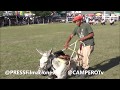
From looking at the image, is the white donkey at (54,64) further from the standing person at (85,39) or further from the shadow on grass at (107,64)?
the shadow on grass at (107,64)

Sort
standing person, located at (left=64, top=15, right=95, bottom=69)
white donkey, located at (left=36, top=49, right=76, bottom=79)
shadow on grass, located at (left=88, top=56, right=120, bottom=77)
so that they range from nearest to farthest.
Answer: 1. white donkey, located at (left=36, top=49, right=76, bottom=79)
2. standing person, located at (left=64, top=15, right=95, bottom=69)
3. shadow on grass, located at (left=88, top=56, right=120, bottom=77)

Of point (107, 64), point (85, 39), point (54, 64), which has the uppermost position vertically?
point (85, 39)

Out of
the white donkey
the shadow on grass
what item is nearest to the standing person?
the white donkey

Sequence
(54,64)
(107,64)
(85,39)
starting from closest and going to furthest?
(54,64)
(85,39)
(107,64)

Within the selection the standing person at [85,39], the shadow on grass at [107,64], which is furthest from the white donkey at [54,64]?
the shadow on grass at [107,64]

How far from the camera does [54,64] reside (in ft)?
31.0

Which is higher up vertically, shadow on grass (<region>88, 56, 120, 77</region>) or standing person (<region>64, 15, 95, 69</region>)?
standing person (<region>64, 15, 95, 69</region>)

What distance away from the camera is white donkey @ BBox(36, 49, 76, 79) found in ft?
30.3

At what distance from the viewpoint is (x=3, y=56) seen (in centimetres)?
1460

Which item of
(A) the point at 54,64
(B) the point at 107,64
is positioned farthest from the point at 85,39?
(B) the point at 107,64

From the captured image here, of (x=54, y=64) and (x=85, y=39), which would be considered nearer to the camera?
(x=54, y=64)

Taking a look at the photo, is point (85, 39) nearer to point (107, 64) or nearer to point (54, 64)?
point (54, 64)

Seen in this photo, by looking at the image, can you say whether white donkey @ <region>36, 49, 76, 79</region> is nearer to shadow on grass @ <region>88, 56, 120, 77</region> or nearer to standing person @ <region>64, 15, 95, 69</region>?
standing person @ <region>64, 15, 95, 69</region>
